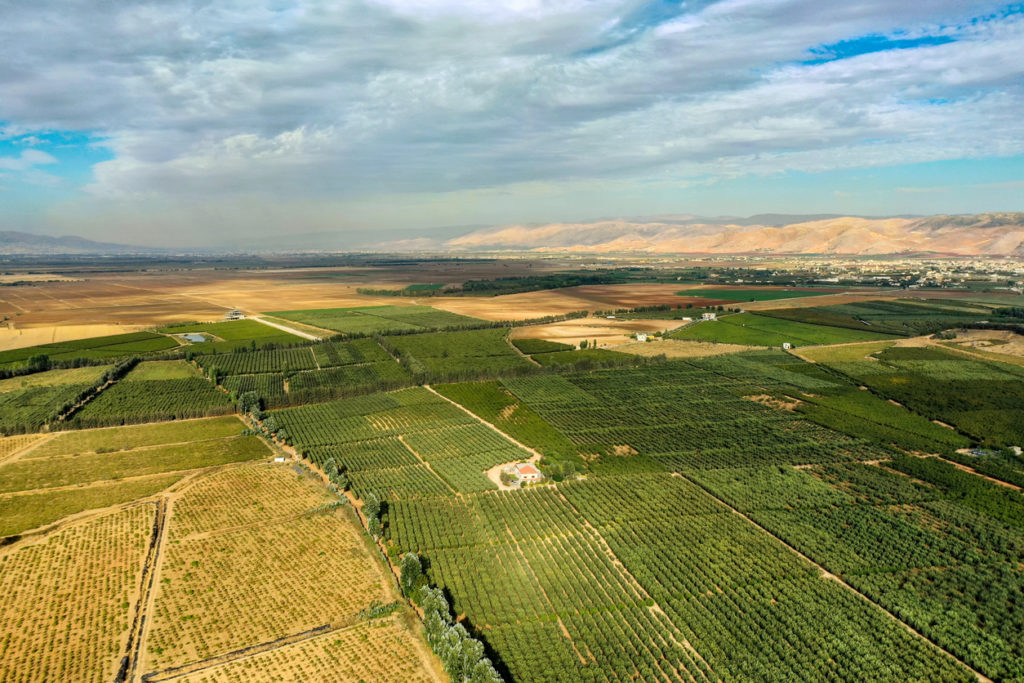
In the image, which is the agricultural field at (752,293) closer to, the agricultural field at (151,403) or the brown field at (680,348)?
the brown field at (680,348)

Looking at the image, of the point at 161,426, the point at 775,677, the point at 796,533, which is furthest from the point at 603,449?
the point at 161,426

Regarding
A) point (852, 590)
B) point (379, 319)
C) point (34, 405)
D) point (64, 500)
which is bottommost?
point (852, 590)

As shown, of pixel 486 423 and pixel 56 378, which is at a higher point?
pixel 56 378

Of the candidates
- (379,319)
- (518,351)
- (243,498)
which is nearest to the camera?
(243,498)

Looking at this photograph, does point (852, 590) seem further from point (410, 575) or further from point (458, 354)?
point (458, 354)

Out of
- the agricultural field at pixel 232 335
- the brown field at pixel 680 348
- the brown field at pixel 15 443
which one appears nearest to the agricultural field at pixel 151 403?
Answer: the brown field at pixel 15 443

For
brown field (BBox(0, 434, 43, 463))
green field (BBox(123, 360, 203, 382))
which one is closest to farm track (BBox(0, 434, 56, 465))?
brown field (BBox(0, 434, 43, 463))

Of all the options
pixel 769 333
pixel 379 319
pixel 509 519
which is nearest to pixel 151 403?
pixel 509 519
